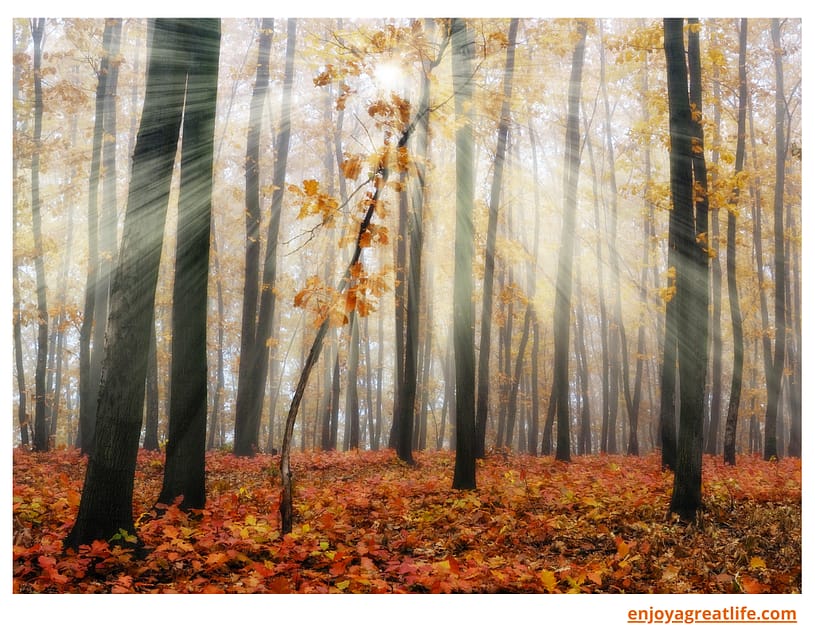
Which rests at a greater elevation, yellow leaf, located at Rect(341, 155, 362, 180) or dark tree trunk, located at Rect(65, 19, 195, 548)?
yellow leaf, located at Rect(341, 155, 362, 180)

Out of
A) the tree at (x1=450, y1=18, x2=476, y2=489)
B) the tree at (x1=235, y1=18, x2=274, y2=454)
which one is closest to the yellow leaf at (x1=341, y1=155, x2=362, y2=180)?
the tree at (x1=450, y1=18, x2=476, y2=489)

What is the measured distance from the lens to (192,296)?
20.1ft

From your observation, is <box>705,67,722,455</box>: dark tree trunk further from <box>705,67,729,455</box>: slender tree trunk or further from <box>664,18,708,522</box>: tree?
<box>664,18,708,522</box>: tree

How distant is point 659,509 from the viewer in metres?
6.57

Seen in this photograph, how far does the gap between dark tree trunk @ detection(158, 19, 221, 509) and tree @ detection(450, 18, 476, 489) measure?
357 centimetres

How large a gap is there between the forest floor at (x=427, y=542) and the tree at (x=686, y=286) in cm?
44

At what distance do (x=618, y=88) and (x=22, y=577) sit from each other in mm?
18894

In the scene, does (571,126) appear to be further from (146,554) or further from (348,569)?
(146,554)

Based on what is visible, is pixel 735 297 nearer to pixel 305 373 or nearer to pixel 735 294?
pixel 735 294

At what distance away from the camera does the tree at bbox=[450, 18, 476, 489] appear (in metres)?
7.86

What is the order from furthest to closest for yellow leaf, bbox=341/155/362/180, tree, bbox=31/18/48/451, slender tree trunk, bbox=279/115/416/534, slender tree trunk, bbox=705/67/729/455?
slender tree trunk, bbox=705/67/729/455, tree, bbox=31/18/48/451, slender tree trunk, bbox=279/115/416/534, yellow leaf, bbox=341/155/362/180

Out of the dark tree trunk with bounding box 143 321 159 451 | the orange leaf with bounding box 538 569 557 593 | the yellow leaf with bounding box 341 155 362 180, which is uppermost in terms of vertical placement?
the yellow leaf with bounding box 341 155 362 180

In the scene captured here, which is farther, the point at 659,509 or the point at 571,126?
the point at 571,126

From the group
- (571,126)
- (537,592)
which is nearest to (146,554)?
(537,592)
